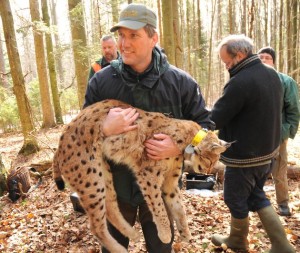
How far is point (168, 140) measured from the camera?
2.86 m

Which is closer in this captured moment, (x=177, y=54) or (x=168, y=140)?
(x=168, y=140)

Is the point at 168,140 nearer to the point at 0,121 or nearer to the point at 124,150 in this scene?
the point at 124,150

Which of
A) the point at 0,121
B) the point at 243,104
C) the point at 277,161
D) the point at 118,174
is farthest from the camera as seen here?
the point at 0,121

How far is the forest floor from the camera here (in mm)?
4398

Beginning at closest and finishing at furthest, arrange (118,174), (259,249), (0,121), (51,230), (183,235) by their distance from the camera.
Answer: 1. (118,174)
2. (183,235)
3. (259,249)
4. (51,230)
5. (0,121)

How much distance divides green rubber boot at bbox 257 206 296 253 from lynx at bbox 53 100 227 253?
147 centimetres

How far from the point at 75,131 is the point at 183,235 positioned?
5.55 ft

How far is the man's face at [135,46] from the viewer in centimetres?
259

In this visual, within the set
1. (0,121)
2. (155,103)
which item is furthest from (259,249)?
(0,121)

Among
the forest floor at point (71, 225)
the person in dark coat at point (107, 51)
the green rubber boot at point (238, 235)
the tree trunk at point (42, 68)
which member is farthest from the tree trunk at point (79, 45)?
the green rubber boot at point (238, 235)

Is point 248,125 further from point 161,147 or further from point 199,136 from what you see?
point 161,147

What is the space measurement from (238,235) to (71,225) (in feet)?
8.66

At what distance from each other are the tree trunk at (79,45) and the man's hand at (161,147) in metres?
8.00

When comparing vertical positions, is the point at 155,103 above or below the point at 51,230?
above
